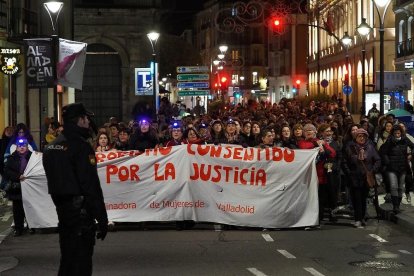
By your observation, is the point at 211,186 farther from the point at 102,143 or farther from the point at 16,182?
the point at 16,182

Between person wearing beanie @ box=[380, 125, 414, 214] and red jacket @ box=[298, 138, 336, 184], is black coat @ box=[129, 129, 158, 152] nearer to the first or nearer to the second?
red jacket @ box=[298, 138, 336, 184]

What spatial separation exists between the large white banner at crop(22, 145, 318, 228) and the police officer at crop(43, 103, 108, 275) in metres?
6.98

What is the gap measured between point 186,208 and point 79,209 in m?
7.11

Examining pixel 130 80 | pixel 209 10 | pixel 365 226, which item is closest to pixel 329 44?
pixel 130 80

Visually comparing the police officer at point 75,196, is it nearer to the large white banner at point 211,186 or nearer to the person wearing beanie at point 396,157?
the large white banner at point 211,186

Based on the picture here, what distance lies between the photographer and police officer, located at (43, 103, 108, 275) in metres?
7.25

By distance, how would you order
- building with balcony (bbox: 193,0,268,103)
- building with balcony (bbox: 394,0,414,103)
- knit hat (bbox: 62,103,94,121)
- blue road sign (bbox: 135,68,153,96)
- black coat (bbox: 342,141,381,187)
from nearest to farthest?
knit hat (bbox: 62,103,94,121) → black coat (bbox: 342,141,381,187) → blue road sign (bbox: 135,68,153,96) → building with balcony (bbox: 394,0,414,103) → building with balcony (bbox: 193,0,268,103)

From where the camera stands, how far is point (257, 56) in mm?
122688

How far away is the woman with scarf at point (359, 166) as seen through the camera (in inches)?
570

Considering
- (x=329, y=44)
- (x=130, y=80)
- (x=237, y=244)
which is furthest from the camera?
(x=329, y=44)

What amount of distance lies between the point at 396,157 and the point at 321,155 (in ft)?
6.20

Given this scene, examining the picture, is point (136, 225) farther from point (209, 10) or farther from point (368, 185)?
point (209, 10)

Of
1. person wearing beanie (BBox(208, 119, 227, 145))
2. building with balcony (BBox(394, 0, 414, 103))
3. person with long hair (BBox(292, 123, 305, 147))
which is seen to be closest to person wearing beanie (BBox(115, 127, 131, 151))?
person wearing beanie (BBox(208, 119, 227, 145))

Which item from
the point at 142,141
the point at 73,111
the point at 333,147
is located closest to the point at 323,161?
the point at 333,147
